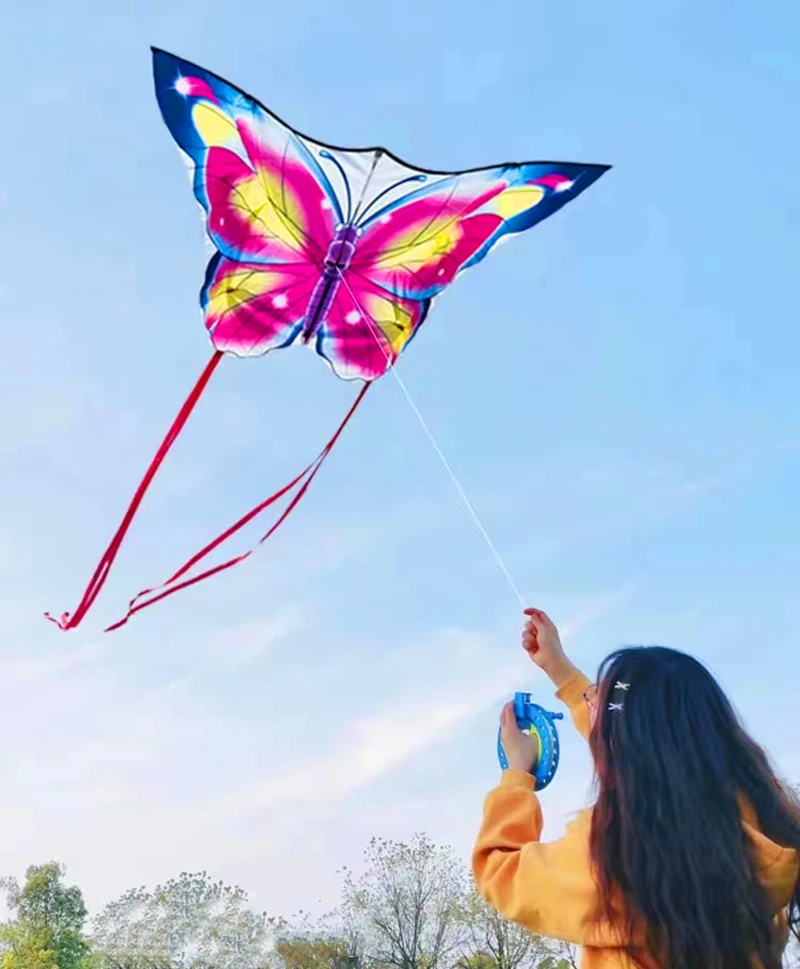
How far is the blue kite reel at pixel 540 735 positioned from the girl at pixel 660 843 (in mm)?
156

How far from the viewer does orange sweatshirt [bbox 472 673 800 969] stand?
166cm

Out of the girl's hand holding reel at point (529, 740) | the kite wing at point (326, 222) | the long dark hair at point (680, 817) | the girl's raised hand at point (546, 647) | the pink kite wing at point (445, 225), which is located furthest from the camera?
the pink kite wing at point (445, 225)

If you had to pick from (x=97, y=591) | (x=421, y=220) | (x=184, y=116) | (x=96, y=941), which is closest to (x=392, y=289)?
(x=421, y=220)

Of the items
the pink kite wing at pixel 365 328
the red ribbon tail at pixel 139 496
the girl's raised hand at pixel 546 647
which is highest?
the pink kite wing at pixel 365 328

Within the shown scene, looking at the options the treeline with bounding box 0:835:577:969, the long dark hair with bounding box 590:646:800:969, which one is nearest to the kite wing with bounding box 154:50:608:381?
the long dark hair with bounding box 590:646:800:969

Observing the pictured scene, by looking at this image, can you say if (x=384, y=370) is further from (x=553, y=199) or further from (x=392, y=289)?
(x=553, y=199)

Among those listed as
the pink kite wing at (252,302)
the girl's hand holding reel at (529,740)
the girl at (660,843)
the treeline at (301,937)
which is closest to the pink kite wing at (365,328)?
the pink kite wing at (252,302)

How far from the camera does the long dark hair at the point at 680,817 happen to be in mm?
1612

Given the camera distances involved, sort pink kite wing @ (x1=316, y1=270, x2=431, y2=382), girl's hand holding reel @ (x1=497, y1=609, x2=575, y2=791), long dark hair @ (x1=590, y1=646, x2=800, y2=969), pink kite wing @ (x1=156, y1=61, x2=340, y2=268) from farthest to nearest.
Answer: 1. pink kite wing @ (x1=316, y1=270, x2=431, y2=382)
2. pink kite wing @ (x1=156, y1=61, x2=340, y2=268)
3. girl's hand holding reel @ (x1=497, y1=609, x2=575, y2=791)
4. long dark hair @ (x1=590, y1=646, x2=800, y2=969)

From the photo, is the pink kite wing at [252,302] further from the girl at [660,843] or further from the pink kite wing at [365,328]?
the girl at [660,843]

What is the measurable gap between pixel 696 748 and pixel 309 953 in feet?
115

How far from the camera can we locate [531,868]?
1.73 metres

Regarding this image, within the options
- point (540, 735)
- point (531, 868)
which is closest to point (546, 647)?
point (540, 735)

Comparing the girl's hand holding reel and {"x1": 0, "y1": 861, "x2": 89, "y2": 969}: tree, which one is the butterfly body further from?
{"x1": 0, "y1": 861, "x2": 89, "y2": 969}: tree
